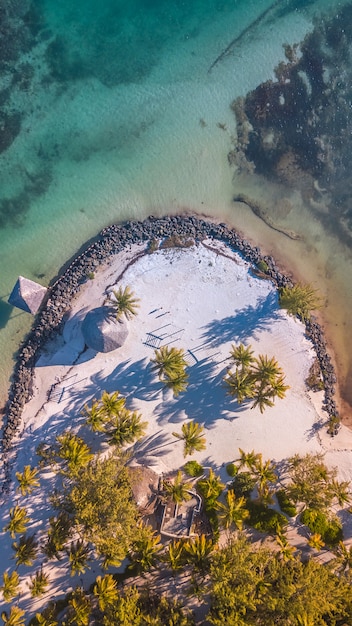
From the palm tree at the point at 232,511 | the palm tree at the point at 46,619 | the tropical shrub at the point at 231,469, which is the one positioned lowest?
the palm tree at the point at 46,619

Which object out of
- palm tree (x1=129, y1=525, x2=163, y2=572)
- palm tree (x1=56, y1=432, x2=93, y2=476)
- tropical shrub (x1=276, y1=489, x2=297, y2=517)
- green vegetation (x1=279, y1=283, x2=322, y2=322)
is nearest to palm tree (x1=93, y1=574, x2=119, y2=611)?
palm tree (x1=129, y1=525, x2=163, y2=572)

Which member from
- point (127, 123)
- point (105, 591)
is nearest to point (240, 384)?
point (105, 591)

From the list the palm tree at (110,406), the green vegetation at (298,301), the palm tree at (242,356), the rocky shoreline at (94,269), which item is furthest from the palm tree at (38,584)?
the green vegetation at (298,301)

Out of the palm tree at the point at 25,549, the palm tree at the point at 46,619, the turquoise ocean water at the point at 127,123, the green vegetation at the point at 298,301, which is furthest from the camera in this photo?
the turquoise ocean water at the point at 127,123

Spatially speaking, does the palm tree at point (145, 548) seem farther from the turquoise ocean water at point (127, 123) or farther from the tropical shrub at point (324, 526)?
the turquoise ocean water at point (127, 123)

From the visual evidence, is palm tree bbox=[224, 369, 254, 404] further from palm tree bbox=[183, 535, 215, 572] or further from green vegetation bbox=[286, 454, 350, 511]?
palm tree bbox=[183, 535, 215, 572]

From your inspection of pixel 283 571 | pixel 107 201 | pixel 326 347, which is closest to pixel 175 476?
pixel 283 571
